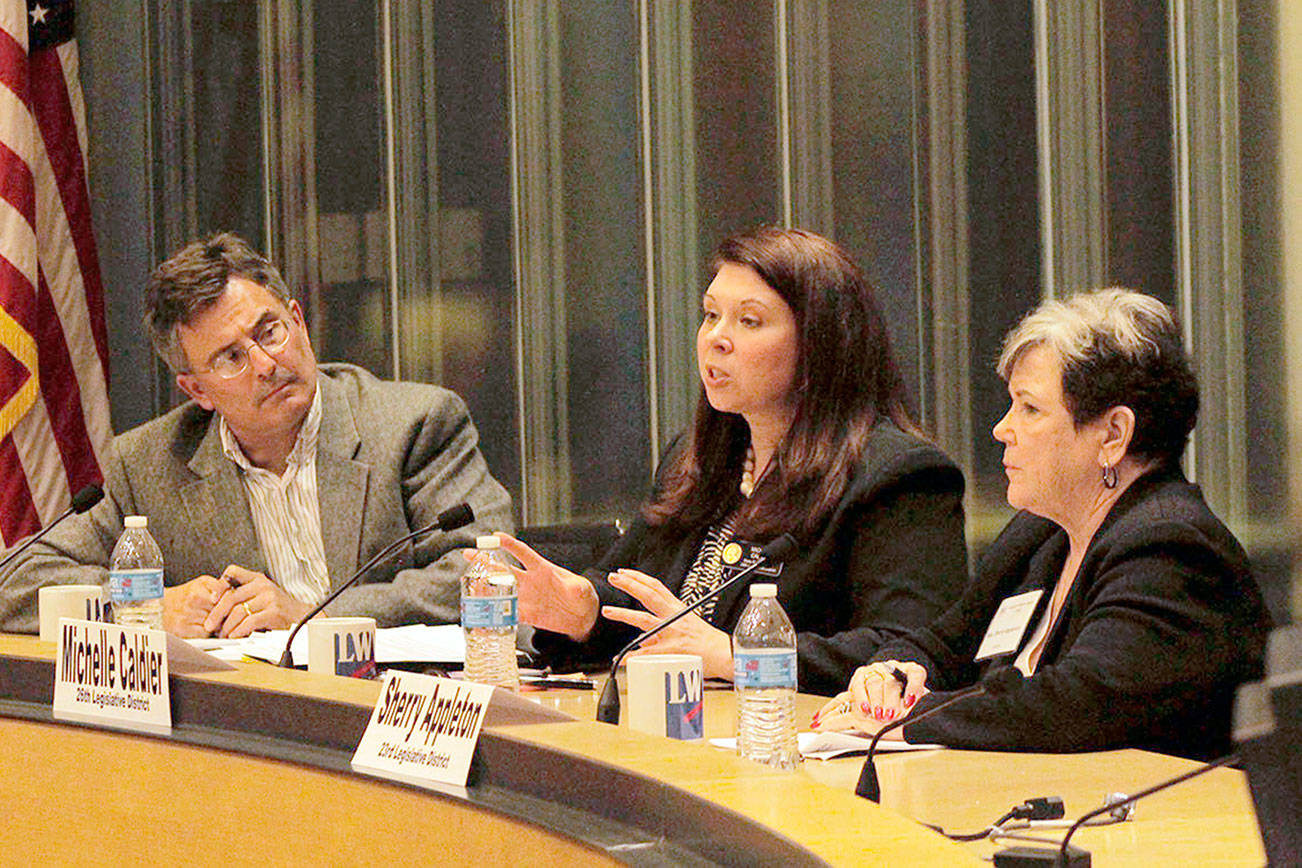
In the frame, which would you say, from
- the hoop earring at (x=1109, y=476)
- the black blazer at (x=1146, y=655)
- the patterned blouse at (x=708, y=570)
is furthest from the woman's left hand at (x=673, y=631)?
the hoop earring at (x=1109, y=476)

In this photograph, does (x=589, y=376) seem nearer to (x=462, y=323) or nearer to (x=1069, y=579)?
(x=462, y=323)

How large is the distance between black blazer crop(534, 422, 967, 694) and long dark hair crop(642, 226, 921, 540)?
0.05 m

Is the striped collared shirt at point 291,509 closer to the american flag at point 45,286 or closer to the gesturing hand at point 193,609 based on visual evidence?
the gesturing hand at point 193,609

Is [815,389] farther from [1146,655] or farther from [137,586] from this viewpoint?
[137,586]

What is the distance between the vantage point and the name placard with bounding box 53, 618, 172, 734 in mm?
2098

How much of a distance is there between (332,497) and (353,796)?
6.19 feet

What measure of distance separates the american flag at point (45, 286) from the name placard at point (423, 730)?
350cm

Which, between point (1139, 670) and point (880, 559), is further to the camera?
point (880, 559)

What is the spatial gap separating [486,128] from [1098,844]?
149 inches

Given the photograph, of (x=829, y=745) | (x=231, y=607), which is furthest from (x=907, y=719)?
(x=231, y=607)

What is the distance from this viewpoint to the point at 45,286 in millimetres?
5266

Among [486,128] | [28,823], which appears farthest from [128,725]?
[486,128]

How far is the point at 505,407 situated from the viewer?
512cm

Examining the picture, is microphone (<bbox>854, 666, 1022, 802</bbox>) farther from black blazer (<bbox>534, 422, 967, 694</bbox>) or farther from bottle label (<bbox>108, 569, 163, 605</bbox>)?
bottle label (<bbox>108, 569, 163, 605</bbox>)
